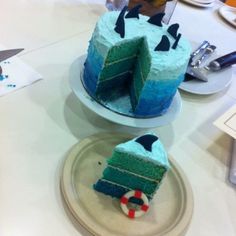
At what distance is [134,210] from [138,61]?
1.11 feet

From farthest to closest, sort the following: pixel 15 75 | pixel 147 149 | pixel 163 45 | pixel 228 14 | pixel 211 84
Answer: pixel 228 14
pixel 211 84
pixel 15 75
pixel 163 45
pixel 147 149

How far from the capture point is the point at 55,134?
733 millimetres

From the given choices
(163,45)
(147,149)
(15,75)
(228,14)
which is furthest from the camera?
(228,14)

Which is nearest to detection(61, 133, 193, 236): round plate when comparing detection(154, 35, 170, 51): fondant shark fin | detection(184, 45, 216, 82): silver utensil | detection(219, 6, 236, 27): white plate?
detection(154, 35, 170, 51): fondant shark fin

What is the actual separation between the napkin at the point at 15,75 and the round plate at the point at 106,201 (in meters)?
0.23

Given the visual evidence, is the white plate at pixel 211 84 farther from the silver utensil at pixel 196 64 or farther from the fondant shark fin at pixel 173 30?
the fondant shark fin at pixel 173 30

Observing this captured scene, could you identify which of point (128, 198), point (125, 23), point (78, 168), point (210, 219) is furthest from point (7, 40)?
point (210, 219)

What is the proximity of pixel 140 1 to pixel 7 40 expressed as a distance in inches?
16.4

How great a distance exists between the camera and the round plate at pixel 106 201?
1.92 feet

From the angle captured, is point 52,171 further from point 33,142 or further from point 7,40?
point 7,40

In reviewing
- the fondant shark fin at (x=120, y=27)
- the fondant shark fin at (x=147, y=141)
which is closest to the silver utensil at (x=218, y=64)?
the fondant shark fin at (x=120, y=27)

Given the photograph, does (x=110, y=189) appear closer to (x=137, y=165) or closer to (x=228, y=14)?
(x=137, y=165)

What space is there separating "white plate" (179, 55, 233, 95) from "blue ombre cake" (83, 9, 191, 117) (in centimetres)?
18

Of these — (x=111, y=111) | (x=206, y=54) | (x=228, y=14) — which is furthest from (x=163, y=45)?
(x=228, y=14)
